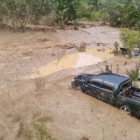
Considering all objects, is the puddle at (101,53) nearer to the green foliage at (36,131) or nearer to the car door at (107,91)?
the car door at (107,91)

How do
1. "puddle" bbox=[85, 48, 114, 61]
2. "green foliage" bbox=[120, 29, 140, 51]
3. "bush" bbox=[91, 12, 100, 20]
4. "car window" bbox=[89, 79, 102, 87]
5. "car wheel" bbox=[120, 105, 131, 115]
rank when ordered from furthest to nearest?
Result: "bush" bbox=[91, 12, 100, 20] → "puddle" bbox=[85, 48, 114, 61] → "green foliage" bbox=[120, 29, 140, 51] → "car window" bbox=[89, 79, 102, 87] → "car wheel" bbox=[120, 105, 131, 115]

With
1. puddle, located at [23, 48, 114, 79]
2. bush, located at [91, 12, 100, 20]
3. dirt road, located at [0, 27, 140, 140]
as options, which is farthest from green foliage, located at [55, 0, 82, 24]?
dirt road, located at [0, 27, 140, 140]

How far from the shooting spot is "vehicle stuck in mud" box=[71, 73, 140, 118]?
656 cm

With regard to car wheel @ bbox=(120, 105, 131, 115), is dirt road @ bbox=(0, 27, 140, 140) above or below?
below

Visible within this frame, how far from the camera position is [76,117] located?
670 centimetres

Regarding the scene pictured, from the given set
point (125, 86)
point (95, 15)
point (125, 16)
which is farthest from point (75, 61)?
point (95, 15)

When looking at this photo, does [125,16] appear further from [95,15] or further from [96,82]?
[96,82]

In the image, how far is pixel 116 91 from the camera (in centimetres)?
680

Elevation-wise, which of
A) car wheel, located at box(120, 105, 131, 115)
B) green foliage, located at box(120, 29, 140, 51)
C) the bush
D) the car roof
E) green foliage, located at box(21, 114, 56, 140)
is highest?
the bush

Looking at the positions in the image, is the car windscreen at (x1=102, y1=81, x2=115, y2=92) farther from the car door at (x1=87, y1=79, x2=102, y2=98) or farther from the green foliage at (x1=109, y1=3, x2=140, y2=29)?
the green foliage at (x1=109, y1=3, x2=140, y2=29)

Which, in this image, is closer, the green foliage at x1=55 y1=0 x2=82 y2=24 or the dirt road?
the dirt road

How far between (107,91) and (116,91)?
420mm

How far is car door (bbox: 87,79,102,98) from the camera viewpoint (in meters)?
7.49

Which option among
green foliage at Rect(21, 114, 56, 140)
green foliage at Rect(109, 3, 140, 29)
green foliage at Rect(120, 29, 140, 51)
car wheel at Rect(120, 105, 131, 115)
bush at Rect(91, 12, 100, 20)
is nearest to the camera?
green foliage at Rect(21, 114, 56, 140)
